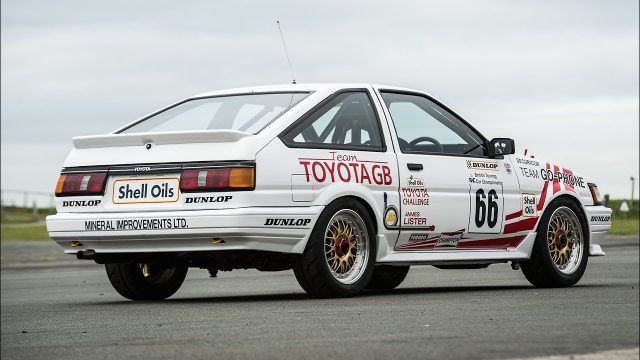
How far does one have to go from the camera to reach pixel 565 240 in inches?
493

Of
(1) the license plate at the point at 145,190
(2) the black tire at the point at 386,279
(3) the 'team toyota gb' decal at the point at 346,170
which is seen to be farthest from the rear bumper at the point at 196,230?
(2) the black tire at the point at 386,279

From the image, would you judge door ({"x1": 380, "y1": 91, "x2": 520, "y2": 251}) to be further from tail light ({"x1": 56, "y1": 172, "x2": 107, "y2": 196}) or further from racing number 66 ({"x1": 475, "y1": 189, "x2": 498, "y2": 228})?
tail light ({"x1": 56, "y1": 172, "x2": 107, "y2": 196})

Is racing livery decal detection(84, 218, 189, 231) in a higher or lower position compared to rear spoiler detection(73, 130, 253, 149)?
lower

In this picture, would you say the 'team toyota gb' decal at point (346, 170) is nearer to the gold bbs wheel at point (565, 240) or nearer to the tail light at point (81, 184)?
the tail light at point (81, 184)

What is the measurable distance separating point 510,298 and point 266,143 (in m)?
2.19

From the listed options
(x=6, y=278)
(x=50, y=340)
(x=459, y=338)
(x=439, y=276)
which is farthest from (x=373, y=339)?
(x=6, y=278)

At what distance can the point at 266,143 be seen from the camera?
393 inches

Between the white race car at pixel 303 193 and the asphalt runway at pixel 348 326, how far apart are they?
0.38 metres

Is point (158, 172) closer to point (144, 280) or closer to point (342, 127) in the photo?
point (144, 280)

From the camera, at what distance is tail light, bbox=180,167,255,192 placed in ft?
32.2

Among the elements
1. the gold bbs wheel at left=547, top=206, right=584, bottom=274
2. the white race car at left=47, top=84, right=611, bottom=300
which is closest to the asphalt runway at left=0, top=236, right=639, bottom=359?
the gold bbs wheel at left=547, top=206, right=584, bottom=274

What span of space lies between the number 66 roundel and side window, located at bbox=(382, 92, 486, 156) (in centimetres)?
38

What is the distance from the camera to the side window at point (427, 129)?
11398 mm

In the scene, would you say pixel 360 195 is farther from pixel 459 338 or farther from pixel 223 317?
pixel 459 338
